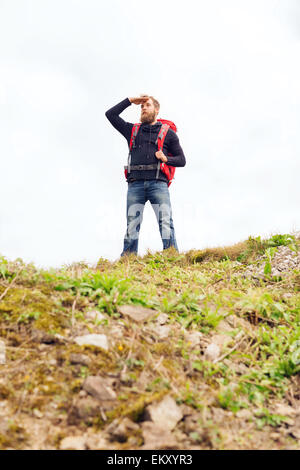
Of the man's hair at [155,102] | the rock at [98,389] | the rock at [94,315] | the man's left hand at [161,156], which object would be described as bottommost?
the rock at [98,389]

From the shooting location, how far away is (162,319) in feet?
13.6

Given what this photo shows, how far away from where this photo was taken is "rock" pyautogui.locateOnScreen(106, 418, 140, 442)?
2.81 m

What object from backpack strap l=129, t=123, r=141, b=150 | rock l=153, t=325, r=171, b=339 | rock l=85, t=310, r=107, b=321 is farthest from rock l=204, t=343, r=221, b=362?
backpack strap l=129, t=123, r=141, b=150

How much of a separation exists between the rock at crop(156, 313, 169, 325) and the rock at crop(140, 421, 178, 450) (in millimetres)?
1266

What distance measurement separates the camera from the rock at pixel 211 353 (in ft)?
12.4

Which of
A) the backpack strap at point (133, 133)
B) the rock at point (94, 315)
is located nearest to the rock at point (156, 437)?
the rock at point (94, 315)

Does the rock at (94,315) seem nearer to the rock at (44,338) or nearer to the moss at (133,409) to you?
the rock at (44,338)

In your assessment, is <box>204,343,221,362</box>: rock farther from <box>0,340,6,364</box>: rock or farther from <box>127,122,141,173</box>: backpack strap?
<box>127,122,141,173</box>: backpack strap

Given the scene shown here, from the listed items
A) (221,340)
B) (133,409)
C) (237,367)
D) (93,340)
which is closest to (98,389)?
(133,409)

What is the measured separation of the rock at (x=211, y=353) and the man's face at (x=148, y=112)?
696 cm

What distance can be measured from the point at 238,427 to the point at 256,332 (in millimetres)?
1506

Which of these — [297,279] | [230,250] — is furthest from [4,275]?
[230,250]

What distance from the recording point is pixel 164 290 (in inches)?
227

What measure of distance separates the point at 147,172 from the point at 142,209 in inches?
35.0
